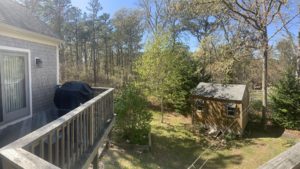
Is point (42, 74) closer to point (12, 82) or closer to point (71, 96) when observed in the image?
point (71, 96)

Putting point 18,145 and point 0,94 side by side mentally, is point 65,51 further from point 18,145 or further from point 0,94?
point 18,145

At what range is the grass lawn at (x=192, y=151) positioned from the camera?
9680 mm

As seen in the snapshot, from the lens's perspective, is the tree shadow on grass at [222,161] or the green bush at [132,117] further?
the green bush at [132,117]

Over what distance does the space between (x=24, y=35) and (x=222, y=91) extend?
39.0 feet

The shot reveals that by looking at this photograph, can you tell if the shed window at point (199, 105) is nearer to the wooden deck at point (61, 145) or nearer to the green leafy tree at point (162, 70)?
the green leafy tree at point (162, 70)

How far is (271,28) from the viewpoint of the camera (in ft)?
47.2

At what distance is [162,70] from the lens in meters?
15.7

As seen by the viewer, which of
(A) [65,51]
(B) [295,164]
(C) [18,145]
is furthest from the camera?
(A) [65,51]

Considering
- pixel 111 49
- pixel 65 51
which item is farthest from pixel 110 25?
pixel 65 51

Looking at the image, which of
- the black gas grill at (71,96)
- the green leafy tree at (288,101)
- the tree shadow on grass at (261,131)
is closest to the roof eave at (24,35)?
the black gas grill at (71,96)

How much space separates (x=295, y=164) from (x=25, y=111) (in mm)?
6057

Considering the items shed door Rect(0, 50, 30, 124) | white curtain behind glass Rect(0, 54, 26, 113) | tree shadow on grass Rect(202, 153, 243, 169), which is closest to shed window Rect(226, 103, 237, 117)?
tree shadow on grass Rect(202, 153, 243, 169)

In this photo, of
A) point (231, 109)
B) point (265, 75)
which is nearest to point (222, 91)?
point (231, 109)

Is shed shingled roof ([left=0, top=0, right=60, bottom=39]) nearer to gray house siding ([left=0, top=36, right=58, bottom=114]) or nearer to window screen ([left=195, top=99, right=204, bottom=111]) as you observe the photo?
gray house siding ([left=0, top=36, right=58, bottom=114])
